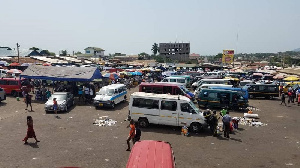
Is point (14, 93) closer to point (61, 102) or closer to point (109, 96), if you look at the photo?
point (61, 102)

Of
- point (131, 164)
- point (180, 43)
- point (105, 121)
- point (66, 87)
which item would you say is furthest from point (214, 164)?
point (180, 43)

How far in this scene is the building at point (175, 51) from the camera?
151750mm

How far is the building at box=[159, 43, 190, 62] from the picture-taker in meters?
152

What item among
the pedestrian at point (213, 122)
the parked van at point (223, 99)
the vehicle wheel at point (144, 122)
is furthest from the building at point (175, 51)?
the pedestrian at point (213, 122)

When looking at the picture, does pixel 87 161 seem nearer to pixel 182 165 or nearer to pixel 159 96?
pixel 182 165

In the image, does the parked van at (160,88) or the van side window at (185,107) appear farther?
the parked van at (160,88)

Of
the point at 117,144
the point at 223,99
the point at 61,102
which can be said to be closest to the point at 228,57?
the point at 223,99

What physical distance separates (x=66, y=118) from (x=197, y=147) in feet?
31.9

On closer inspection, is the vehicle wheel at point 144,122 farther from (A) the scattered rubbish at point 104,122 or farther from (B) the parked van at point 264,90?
(B) the parked van at point 264,90

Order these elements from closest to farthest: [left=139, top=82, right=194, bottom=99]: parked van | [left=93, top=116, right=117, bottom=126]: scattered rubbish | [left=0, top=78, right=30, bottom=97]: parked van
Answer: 1. [left=93, top=116, right=117, bottom=126]: scattered rubbish
2. [left=139, top=82, right=194, bottom=99]: parked van
3. [left=0, top=78, right=30, bottom=97]: parked van

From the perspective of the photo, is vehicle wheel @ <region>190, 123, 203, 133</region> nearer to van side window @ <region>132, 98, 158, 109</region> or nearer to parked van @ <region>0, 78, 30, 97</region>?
van side window @ <region>132, 98, 158, 109</region>

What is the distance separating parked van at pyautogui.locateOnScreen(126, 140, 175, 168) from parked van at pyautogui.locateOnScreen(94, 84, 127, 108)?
41.1ft

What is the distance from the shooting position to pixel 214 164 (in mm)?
10102

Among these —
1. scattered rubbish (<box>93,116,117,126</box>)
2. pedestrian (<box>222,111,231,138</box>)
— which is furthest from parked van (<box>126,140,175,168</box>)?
scattered rubbish (<box>93,116,117,126</box>)
